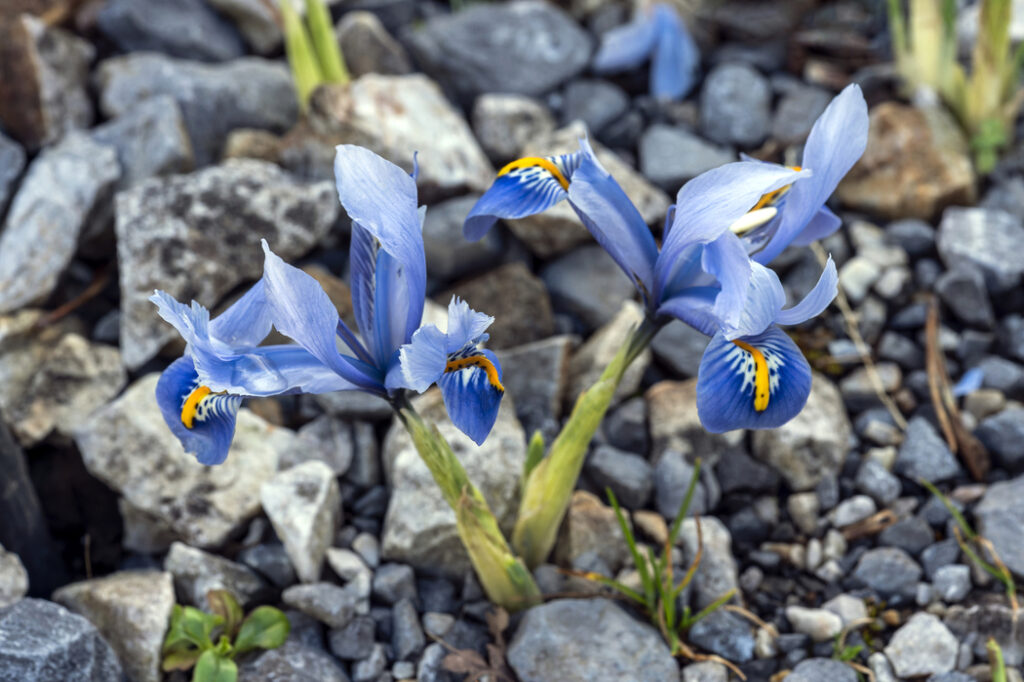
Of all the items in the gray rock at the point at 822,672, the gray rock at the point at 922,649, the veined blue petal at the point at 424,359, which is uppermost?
the veined blue petal at the point at 424,359

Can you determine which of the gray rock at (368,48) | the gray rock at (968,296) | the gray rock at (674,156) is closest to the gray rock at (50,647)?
the gray rock at (674,156)

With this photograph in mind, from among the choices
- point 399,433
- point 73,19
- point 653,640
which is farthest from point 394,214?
point 73,19

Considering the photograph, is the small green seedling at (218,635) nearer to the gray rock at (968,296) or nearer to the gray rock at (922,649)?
the gray rock at (922,649)

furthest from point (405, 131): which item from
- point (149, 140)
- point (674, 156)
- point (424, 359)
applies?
point (424, 359)

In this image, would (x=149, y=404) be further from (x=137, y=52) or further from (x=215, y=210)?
(x=137, y=52)

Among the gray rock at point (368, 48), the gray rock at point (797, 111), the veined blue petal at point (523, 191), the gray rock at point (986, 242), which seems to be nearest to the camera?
the veined blue petal at point (523, 191)

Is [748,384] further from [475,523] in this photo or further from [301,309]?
[301,309]

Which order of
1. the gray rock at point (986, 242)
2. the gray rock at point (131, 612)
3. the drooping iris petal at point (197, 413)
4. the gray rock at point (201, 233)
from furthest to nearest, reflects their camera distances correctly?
the gray rock at point (986, 242) → the gray rock at point (201, 233) → the gray rock at point (131, 612) → the drooping iris petal at point (197, 413)
